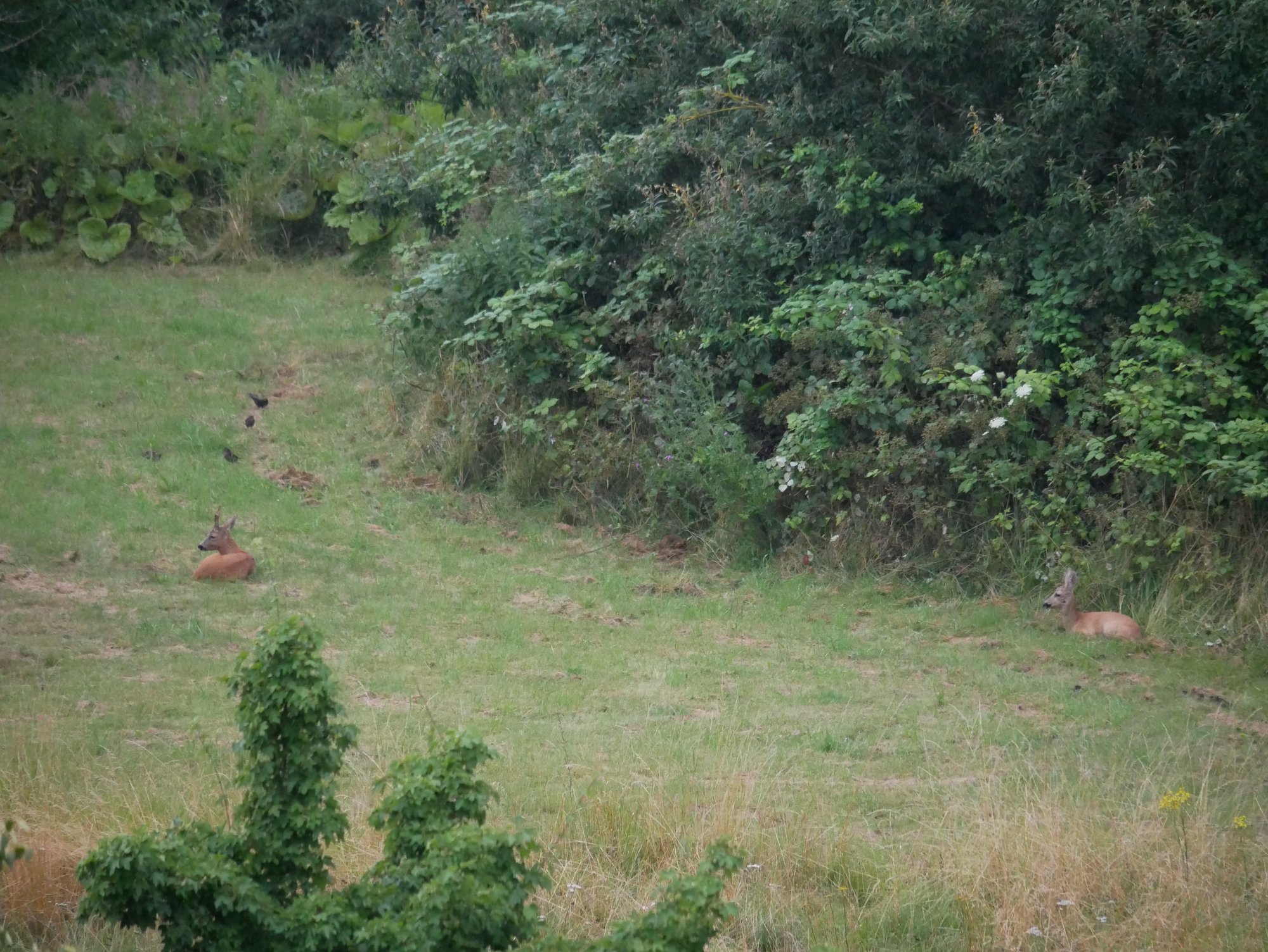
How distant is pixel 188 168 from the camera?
17531mm

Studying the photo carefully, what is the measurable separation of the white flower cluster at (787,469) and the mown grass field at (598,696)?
0.66 meters

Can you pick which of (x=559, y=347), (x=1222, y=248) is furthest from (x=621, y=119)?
(x=1222, y=248)

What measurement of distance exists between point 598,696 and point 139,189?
12206mm

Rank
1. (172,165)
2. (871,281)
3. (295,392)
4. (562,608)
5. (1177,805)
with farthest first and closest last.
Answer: (172,165) < (295,392) < (871,281) < (562,608) < (1177,805)

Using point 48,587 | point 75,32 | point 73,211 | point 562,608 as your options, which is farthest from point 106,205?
point 562,608

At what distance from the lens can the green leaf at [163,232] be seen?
17.1 meters

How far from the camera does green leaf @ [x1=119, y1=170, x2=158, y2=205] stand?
17.1 meters

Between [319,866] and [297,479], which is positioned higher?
[297,479]

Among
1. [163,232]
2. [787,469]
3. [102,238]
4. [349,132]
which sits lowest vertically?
[787,469]

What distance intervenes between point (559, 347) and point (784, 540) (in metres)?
3.06

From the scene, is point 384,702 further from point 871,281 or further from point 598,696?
point 871,281

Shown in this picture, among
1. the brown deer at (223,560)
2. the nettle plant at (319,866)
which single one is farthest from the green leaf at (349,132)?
the nettle plant at (319,866)

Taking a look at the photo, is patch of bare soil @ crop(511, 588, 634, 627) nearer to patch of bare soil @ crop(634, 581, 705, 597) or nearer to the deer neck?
patch of bare soil @ crop(634, 581, 705, 597)

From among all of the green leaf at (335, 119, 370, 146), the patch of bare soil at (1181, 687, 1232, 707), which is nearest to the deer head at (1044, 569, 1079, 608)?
the patch of bare soil at (1181, 687, 1232, 707)
